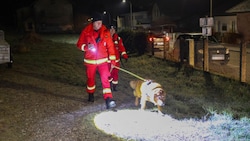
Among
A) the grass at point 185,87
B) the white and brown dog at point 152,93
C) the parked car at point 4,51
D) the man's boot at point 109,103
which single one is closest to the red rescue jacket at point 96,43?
the man's boot at point 109,103

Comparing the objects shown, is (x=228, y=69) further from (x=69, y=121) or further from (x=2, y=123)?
(x=2, y=123)

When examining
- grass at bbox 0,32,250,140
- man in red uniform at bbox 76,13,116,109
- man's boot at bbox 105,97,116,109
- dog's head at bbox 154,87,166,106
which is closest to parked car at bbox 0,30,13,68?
grass at bbox 0,32,250,140

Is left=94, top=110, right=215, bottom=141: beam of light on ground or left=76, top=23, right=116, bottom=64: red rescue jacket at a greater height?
left=76, top=23, right=116, bottom=64: red rescue jacket

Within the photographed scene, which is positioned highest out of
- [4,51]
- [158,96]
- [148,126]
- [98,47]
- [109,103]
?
[98,47]

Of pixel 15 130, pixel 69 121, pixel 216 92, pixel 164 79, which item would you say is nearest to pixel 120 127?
pixel 69 121

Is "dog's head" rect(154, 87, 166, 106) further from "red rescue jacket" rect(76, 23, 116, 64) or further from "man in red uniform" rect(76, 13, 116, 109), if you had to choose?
"red rescue jacket" rect(76, 23, 116, 64)

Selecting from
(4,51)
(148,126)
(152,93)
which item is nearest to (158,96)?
(152,93)

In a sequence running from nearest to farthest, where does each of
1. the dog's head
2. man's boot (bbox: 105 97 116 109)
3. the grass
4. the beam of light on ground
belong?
1. the beam of light on ground
2. the grass
3. the dog's head
4. man's boot (bbox: 105 97 116 109)

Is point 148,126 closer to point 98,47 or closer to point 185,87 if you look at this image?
point 98,47

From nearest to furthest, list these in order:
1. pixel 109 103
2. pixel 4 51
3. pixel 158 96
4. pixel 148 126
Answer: pixel 148 126 < pixel 158 96 < pixel 109 103 < pixel 4 51

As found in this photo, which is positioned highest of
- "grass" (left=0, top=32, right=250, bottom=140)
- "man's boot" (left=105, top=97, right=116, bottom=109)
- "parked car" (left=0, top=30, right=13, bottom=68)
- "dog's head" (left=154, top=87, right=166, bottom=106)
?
"parked car" (left=0, top=30, right=13, bottom=68)

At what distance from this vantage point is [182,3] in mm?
48719

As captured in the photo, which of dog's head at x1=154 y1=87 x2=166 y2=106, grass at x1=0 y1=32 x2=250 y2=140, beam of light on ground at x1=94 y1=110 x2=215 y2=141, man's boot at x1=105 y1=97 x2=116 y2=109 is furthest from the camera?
man's boot at x1=105 y1=97 x2=116 y2=109

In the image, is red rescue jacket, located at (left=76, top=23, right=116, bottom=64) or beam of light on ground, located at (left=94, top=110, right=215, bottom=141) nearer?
beam of light on ground, located at (left=94, top=110, right=215, bottom=141)
